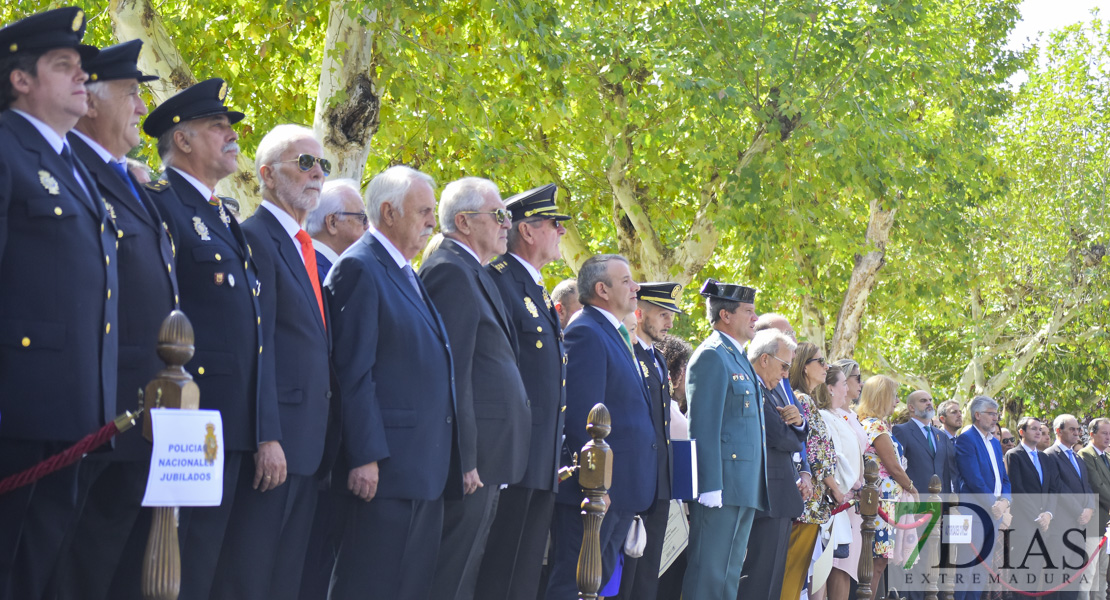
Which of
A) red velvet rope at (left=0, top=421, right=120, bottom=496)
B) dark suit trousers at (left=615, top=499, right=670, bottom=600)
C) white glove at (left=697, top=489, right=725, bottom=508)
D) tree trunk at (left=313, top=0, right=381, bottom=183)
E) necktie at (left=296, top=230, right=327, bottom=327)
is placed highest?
tree trunk at (left=313, top=0, right=381, bottom=183)

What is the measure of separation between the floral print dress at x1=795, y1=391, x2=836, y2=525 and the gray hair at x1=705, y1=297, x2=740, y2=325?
1.08 meters

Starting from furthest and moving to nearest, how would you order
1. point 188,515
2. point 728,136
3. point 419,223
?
point 728,136 < point 419,223 < point 188,515

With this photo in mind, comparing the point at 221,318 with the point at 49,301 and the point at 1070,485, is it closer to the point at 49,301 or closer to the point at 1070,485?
the point at 49,301

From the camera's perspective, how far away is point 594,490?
5598 millimetres

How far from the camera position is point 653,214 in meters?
15.8

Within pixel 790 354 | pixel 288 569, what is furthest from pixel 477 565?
pixel 790 354

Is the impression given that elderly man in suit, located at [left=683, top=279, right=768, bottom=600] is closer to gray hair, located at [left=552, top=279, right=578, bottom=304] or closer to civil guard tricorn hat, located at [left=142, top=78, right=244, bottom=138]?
gray hair, located at [left=552, top=279, right=578, bottom=304]

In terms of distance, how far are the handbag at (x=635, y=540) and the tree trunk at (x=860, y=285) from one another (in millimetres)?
13978

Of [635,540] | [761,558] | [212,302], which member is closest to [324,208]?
[212,302]

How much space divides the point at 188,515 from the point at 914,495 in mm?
7581

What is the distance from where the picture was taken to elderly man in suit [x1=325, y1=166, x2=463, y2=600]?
→ 444cm

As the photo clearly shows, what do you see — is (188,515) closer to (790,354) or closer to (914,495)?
(790,354)

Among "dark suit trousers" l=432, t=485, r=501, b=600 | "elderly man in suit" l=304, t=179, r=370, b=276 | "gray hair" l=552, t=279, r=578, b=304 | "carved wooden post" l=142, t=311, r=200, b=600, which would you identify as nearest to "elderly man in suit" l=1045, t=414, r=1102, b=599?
"gray hair" l=552, t=279, r=578, b=304

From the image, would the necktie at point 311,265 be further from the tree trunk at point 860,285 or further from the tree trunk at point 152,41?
the tree trunk at point 860,285
